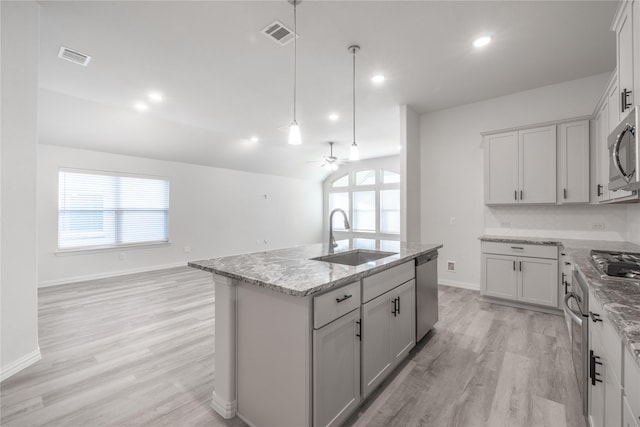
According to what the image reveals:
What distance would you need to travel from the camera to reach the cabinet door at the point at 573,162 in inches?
131

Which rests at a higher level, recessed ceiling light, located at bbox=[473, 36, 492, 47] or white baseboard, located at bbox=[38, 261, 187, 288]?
recessed ceiling light, located at bbox=[473, 36, 492, 47]

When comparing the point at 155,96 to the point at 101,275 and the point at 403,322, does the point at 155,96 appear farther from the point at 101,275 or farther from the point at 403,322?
the point at 403,322

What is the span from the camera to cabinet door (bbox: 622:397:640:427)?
0.82m

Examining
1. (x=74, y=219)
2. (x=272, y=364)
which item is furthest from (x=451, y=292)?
(x=74, y=219)

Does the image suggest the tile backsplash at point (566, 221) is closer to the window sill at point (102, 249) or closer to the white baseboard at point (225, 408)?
the white baseboard at point (225, 408)

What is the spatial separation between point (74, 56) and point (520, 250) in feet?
18.4

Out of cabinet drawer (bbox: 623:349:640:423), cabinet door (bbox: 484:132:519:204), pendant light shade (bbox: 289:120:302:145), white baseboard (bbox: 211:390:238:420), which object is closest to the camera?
cabinet drawer (bbox: 623:349:640:423)

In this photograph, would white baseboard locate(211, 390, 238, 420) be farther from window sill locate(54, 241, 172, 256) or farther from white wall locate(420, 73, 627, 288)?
window sill locate(54, 241, 172, 256)

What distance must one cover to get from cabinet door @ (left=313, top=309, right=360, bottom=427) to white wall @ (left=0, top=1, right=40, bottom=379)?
8.14ft

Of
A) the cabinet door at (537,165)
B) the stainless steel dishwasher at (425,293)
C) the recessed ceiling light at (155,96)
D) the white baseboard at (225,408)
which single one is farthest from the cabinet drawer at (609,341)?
the recessed ceiling light at (155,96)

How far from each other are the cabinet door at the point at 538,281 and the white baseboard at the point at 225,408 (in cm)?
357

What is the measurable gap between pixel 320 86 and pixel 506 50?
7.04 feet

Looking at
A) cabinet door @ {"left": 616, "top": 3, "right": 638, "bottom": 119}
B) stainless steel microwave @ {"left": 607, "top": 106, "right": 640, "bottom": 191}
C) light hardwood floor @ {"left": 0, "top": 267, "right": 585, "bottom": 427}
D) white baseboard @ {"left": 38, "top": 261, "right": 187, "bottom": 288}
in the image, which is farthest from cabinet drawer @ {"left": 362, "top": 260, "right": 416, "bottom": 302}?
white baseboard @ {"left": 38, "top": 261, "right": 187, "bottom": 288}

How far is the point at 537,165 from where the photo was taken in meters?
3.62
